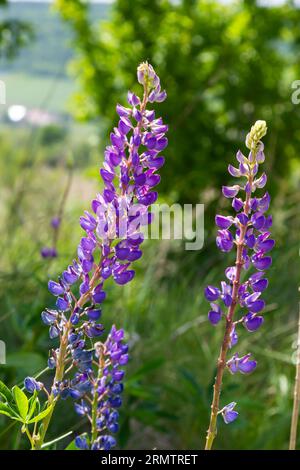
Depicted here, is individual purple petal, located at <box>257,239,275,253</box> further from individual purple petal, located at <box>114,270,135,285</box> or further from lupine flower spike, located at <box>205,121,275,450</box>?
individual purple petal, located at <box>114,270,135,285</box>

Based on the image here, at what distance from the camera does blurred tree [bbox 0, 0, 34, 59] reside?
16.4 feet

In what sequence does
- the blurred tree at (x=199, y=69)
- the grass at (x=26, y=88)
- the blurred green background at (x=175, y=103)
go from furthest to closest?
the grass at (x=26, y=88)
the blurred tree at (x=199, y=69)
the blurred green background at (x=175, y=103)

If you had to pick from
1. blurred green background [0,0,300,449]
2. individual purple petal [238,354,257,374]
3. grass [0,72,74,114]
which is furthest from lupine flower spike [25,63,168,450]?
grass [0,72,74,114]

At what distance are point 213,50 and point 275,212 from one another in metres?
1.21

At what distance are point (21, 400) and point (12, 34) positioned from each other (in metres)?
4.06

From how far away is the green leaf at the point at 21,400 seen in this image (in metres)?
1.33

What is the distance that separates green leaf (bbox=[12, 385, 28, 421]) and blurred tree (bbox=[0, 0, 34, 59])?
4.00 metres

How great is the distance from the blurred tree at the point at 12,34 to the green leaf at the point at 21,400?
4.00m

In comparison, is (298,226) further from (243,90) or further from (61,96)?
(61,96)

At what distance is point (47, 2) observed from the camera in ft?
20.4

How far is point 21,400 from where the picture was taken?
1343 millimetres

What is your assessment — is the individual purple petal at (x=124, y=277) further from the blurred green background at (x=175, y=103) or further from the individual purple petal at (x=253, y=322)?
the blurred green background at (x=175, y=103)

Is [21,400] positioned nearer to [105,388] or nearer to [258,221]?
[105,388]

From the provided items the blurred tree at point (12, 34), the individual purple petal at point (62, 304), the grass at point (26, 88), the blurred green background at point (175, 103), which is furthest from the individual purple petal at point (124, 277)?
the blurred tree at point (12, 34)
